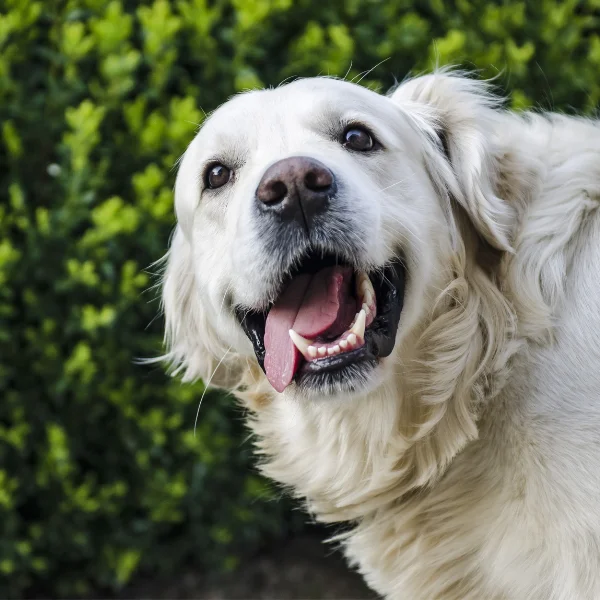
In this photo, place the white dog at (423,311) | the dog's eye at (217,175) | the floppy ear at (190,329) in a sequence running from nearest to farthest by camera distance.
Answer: the white dog at (423,311)
the dog's eye at (217,175)
the floppy ear at (190,329)

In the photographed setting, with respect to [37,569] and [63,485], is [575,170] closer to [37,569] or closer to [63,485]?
[63,485]

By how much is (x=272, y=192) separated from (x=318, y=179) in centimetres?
12

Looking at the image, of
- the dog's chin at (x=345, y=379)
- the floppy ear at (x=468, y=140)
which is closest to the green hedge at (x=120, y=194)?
the floppy ear at (x=468, y=140)

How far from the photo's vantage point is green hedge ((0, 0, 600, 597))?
361cm

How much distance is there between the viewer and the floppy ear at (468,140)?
2396mm

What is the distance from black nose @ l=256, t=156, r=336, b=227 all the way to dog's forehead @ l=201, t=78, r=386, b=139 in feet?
1.06

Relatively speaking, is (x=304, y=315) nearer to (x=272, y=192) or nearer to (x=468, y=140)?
(x=272, y=192)

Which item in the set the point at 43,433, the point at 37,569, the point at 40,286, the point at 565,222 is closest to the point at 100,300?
the point at 40,286

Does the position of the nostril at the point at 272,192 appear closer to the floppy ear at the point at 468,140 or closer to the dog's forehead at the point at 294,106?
the dog's forehead at the point at 294,106

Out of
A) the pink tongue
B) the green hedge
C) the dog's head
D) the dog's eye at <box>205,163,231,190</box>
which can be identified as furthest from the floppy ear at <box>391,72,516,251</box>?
the green hedge

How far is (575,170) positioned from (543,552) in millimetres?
1074

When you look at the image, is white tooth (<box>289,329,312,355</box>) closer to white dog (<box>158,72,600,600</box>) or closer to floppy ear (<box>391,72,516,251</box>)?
white dog (<box>158,72,600,600</box>)

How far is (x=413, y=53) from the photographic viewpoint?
3.84m

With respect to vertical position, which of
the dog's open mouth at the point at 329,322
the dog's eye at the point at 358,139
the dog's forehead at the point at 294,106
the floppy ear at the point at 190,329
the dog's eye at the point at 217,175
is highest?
the dog's forehead at the point at 294,106
